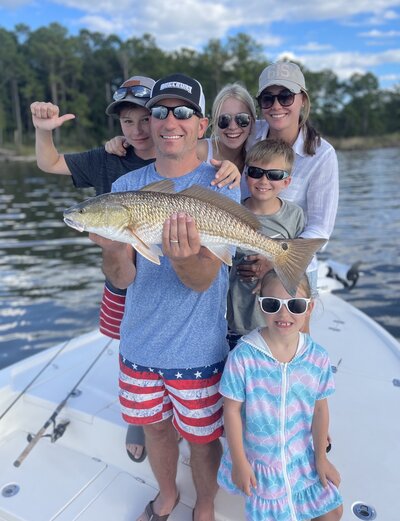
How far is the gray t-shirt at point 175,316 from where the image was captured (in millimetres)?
2301

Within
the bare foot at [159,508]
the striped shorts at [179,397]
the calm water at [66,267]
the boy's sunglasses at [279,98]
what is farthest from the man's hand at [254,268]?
the calm water at [66,267]

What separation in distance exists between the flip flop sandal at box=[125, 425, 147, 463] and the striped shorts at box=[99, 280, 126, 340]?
0.68 meters

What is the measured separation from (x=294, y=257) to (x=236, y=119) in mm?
1249

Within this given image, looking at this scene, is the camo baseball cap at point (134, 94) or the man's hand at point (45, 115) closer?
the man's hand at point (45, 115)

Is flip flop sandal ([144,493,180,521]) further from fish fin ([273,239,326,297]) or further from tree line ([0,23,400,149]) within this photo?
tree line ([0,23,400,149])

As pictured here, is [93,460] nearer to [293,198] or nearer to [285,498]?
[285,498]

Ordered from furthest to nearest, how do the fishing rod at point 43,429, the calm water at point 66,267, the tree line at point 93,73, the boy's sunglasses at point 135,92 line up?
the tree line at point 93,73 → the calm water at point 66,267 → the fishing rod at point 43,429 → the boy's sunglasses at point 135,92

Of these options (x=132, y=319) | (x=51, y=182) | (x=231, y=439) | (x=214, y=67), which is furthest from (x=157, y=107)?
(x=214, y=67)

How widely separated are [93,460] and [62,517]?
1.65 feet

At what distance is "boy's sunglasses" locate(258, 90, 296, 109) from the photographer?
2.87 meters

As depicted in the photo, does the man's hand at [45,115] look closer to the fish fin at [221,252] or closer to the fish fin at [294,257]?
the fish fin at [221,252]

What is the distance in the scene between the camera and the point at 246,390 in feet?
7.42

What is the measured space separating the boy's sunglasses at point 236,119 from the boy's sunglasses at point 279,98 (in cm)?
15

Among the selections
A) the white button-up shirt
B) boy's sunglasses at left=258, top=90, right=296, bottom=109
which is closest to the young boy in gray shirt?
the white button-up shirt
